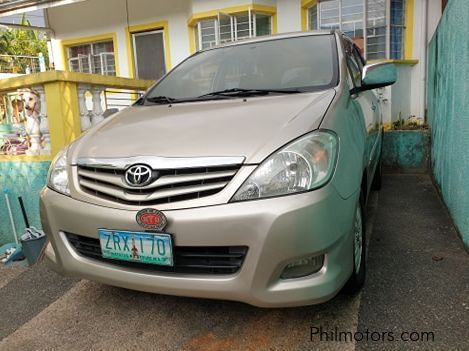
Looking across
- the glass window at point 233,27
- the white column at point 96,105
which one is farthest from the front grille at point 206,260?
the glass window at point 233,27

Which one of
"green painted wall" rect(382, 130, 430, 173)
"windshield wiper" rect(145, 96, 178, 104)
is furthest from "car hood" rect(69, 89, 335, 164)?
"green painted wall" rect(382, 130, 430, 173)

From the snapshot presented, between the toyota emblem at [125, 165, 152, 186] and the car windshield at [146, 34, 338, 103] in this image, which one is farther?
the car windshield at [146, 34, 338, 103]

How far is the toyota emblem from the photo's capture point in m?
1.90

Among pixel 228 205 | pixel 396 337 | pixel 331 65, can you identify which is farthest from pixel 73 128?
pixel 396 337

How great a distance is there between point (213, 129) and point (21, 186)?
3237mm

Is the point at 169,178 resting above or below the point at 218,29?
below

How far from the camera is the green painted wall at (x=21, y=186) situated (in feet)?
14.1

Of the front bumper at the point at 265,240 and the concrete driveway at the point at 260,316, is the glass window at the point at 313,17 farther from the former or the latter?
the front bumper at the point at 265,240

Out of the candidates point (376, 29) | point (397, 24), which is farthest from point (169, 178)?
point (397, 24)

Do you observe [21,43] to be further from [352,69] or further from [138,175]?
[138,175]

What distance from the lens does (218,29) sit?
28.7 feet

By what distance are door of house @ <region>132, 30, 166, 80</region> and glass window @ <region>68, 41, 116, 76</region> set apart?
0.78m

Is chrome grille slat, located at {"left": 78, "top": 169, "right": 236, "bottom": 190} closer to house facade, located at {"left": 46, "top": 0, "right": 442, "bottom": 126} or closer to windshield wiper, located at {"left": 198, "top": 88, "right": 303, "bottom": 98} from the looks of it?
windshield wiper, located at {"left": 198, "top": 88, "right": 303, "bottom": 98}

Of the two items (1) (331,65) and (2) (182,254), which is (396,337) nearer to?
(2) (182,254)
